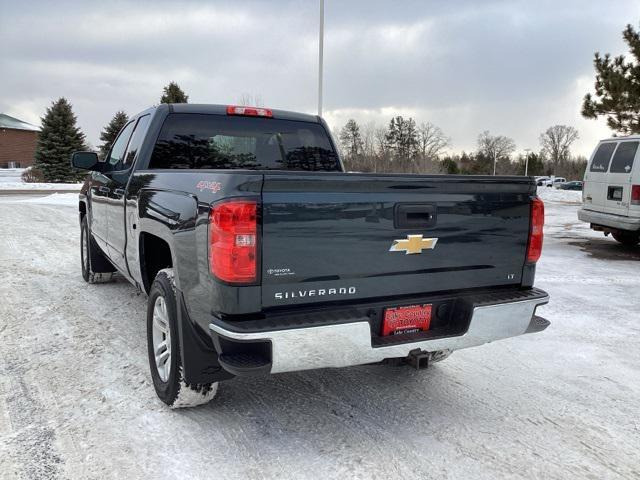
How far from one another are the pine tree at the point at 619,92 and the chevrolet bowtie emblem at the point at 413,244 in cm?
1980

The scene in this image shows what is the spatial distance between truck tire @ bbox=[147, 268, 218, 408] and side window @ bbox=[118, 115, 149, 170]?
1612mm

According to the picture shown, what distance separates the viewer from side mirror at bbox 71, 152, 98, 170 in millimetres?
5242

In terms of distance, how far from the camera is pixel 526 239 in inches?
130

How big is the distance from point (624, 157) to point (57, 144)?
134 ft

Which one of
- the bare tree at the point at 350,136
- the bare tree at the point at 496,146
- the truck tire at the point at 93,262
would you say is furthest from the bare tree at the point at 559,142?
the truck tire at the point at 93,262

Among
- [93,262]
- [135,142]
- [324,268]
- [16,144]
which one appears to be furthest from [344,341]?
[16,144]

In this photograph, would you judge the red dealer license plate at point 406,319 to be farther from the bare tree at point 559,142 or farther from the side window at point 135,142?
the bare tree at point 559,142

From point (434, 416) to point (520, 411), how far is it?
0.59 m

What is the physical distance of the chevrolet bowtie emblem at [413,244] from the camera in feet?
9.32

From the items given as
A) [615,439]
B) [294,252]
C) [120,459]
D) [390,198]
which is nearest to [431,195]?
[390,198]

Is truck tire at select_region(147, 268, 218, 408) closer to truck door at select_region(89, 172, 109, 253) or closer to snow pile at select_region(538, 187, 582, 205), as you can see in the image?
truck door at select_region(89, 172, 109, 253)

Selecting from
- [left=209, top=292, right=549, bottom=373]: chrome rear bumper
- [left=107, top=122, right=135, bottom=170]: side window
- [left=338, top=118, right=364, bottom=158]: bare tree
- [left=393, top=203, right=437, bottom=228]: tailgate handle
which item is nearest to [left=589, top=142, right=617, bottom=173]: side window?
[left=209, top=292, right=549, bottom=373]: chrome rear bumper

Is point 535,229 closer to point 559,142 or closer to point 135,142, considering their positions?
point 135,142

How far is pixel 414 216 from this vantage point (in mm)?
2881
